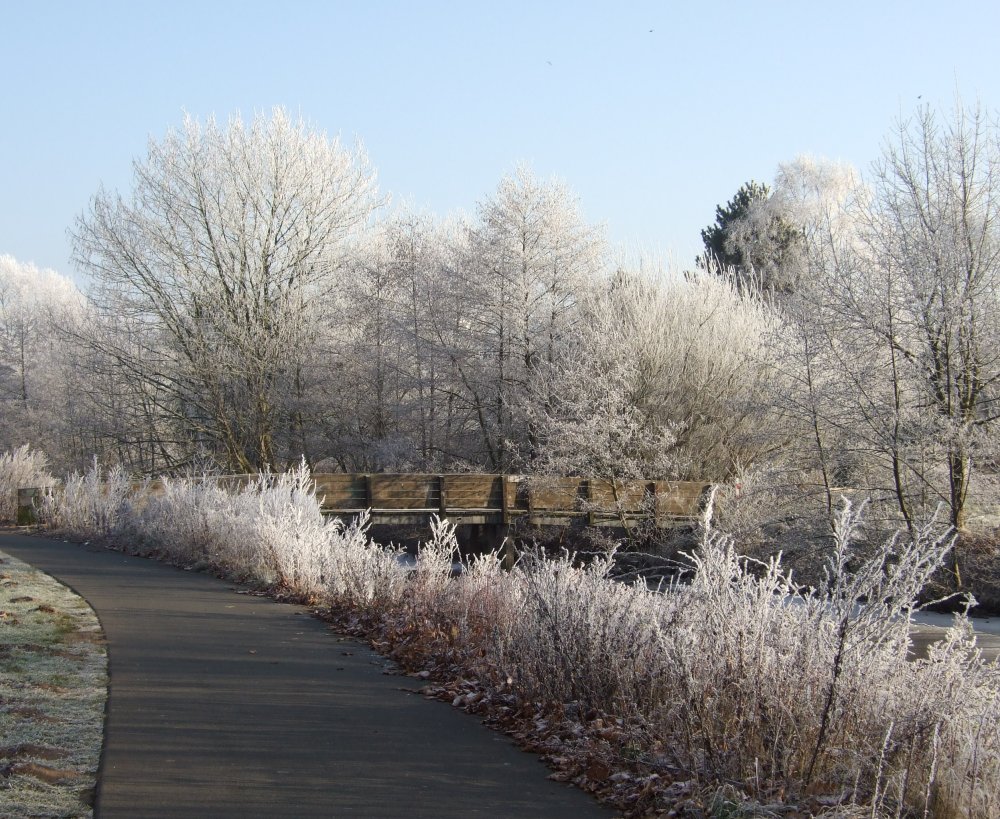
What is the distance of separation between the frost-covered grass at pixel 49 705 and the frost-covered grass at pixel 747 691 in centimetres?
264

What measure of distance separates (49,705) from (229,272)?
87.8 ft

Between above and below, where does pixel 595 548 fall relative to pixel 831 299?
below

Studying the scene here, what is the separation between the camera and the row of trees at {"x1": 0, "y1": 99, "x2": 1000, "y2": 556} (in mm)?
21594

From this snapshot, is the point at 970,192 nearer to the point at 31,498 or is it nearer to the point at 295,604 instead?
the point at 295,604

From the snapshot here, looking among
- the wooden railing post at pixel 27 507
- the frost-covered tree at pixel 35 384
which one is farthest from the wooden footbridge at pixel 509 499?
the frost-covered tree at pixel 35 384

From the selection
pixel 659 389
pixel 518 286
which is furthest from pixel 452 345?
pixel 659 389

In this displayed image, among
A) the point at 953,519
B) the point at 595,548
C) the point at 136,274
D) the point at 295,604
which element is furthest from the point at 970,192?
the point at 136,274

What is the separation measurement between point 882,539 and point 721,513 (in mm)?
4264

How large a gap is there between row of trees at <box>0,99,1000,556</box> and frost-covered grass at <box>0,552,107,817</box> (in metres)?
15.6

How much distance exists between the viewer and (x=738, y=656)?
577 cm

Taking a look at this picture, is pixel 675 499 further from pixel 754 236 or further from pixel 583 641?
pixel 754 236

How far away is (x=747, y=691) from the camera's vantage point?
5.65 m

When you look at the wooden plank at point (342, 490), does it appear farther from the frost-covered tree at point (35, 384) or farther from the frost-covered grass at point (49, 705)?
the frost-covered tree at point (35, 384)

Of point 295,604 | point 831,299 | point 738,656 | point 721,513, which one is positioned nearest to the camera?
point 738,656
